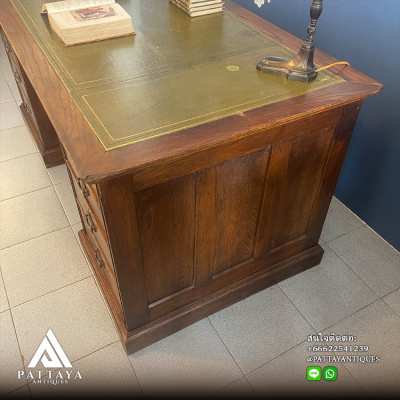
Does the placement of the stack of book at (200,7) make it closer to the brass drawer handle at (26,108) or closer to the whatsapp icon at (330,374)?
the brass drawer handle at (26,108)

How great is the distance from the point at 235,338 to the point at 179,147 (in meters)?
0.82

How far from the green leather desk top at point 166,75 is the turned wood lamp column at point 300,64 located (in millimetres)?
22

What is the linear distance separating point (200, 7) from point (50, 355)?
139 cm

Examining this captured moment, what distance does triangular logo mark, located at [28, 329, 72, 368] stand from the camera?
1.35m

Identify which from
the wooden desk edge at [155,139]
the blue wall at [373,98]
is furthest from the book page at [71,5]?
the blue wall at [373,98]

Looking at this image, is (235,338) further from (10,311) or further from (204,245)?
(10,311)

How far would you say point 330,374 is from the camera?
133 centimetres

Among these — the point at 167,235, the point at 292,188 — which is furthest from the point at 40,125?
the point at 292,188

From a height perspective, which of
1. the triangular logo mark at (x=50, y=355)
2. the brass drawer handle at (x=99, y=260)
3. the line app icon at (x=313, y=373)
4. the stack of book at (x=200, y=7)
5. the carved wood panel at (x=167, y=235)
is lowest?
the triangular logo mark at (x=50, y=355)

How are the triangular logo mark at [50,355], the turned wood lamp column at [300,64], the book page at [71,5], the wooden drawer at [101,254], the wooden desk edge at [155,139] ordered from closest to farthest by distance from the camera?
the wooden desk edge at [155,139], the turned wood lamp column at [300,64], the wooden drawer at [101,254], the triangular logo mark at [50,355], the book page at [71,5]

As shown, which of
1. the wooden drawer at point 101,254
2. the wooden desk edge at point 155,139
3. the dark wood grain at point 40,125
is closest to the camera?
the wooden desk edge at point 155,139

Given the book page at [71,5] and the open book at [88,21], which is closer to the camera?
the open book at [88,21]

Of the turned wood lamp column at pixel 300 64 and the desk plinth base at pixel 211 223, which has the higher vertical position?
the turned wood lamp column at pixel 300 64

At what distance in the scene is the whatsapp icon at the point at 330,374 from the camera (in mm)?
1325
